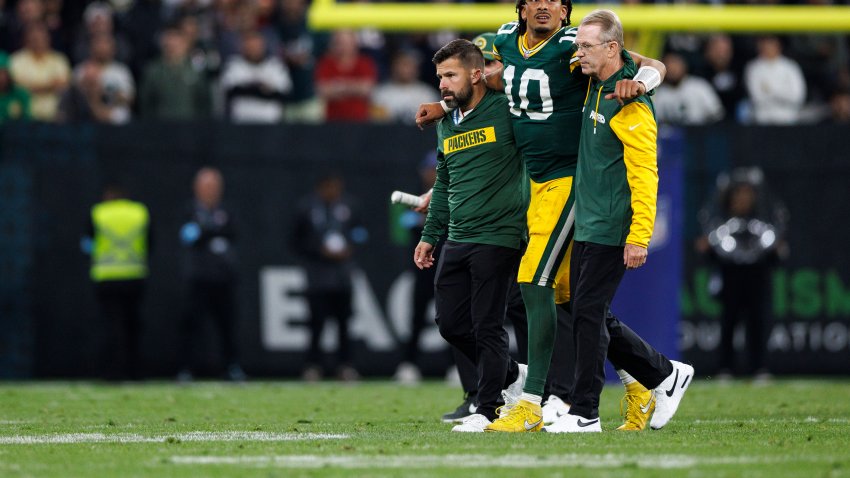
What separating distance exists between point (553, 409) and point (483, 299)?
2.47ft

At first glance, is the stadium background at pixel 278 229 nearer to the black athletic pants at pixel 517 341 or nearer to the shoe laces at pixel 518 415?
the black athletic pants at pixel 517 341

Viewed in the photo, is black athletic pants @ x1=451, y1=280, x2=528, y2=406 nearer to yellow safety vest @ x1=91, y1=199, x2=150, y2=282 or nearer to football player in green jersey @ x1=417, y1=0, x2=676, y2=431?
football player in green jersey @ x1=417, y1=0, x2=676, y2=431

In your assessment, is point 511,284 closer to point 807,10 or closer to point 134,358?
point 807,10

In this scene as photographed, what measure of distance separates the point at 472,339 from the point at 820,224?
8349 millimetres

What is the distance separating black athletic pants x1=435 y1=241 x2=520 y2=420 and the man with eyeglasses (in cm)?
51

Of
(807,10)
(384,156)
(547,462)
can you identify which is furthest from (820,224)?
(547,462)

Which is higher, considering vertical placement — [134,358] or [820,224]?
[820,224]

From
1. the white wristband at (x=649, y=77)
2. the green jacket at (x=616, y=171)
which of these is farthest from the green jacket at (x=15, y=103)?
the white wristband at (x=649, y=77)

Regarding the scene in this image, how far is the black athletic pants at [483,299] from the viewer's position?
8.15 metres

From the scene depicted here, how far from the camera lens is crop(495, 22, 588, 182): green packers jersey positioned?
801 centimetres

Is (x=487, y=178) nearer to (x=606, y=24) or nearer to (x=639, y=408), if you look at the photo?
(x=606, y=24)

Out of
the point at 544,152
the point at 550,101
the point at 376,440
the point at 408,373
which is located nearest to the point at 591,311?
the point at 544,152

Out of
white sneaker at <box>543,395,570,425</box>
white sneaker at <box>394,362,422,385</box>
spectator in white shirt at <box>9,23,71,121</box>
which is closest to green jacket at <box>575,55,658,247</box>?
white sneaker at <box>543,395,570,425</box>

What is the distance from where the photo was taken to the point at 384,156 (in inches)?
622
